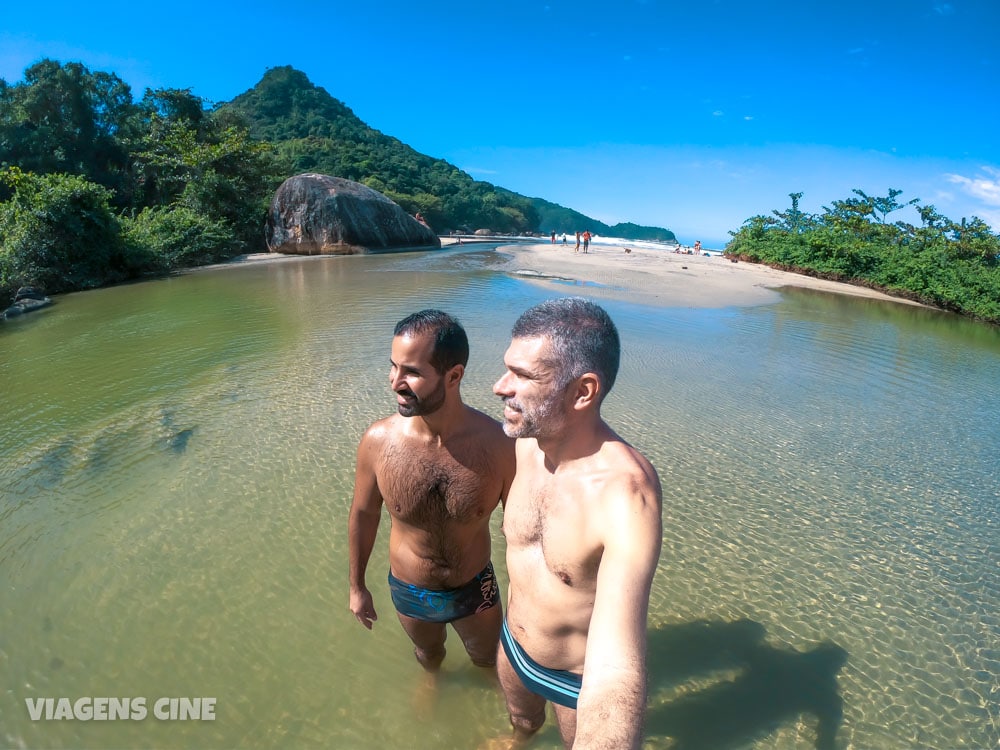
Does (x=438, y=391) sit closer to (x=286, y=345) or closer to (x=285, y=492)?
(x=285, y=492)

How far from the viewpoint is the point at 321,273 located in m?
17.5

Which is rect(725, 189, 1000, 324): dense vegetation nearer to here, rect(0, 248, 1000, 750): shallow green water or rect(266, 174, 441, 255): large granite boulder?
rect(0, 248, 1000, 750): shallow green water

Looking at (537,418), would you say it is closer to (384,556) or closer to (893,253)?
(384,556)

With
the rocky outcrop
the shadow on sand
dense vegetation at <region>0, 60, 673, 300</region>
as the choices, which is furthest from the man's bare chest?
dense vegetation at <region>0, 60, 673, 300</region>

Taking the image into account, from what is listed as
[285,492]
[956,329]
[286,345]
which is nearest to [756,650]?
[285,492]

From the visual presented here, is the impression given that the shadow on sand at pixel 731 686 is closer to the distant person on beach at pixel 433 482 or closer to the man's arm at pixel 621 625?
the distant person on beach at pixel 433 482

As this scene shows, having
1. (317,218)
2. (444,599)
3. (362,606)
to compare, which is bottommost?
(362,606)

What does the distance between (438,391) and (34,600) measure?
2915mm

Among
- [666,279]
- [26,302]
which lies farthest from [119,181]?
[666,279]

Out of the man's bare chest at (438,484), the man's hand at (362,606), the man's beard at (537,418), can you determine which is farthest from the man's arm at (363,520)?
the man's beard at (537,418)

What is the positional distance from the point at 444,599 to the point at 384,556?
1501 mm

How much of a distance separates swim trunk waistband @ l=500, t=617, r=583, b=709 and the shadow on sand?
2.59 feet

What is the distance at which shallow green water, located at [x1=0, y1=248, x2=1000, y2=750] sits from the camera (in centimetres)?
251

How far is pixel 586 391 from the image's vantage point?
147 cm
